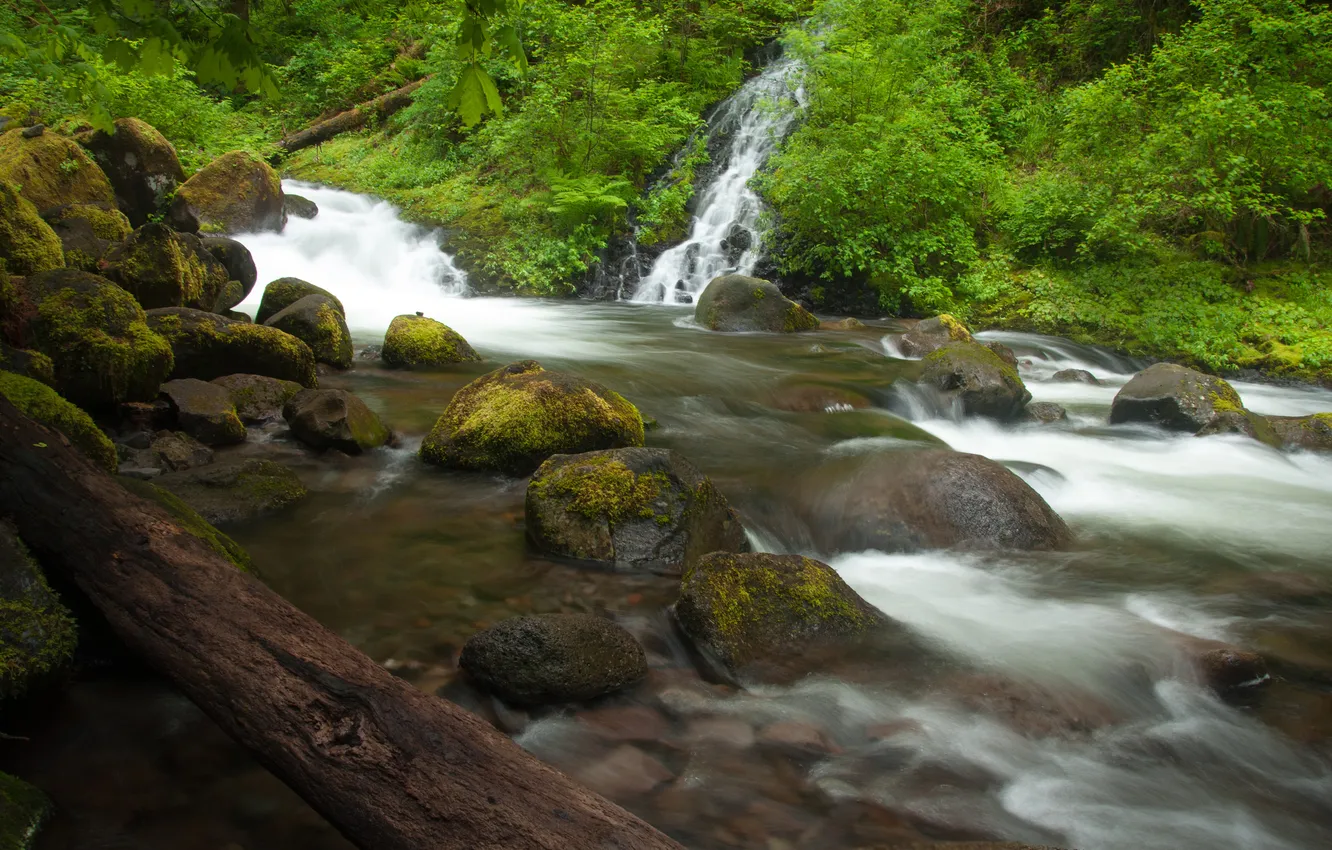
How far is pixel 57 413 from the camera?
4.11m

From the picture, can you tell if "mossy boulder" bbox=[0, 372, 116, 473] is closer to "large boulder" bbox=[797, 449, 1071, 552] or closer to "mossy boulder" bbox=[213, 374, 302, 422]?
"mossy boulder" bbox=[213, 374, 302, 422]

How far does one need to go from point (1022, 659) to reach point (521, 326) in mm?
9424

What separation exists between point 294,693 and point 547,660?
1324 mm

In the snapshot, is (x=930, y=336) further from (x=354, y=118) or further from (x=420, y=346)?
(x=354, y=118)

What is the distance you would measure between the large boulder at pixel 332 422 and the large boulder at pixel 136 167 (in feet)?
21.2

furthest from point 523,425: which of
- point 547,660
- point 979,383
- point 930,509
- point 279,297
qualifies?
point 979,383

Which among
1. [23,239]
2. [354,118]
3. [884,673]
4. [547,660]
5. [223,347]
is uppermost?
[354,118]

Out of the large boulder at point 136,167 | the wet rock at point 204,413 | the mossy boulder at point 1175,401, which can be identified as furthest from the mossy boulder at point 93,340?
the mossy boulder at point 1175,401

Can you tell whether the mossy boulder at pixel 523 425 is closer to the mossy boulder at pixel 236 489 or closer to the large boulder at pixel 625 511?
the large boulder at pixel 625 511

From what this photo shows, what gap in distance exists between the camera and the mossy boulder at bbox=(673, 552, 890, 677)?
3.86 metres

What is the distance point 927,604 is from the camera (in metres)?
4.74

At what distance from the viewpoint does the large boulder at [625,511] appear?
467 centimetres

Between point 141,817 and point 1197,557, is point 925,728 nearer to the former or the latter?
point 141,817

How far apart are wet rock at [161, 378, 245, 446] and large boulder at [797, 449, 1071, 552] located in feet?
14.2
